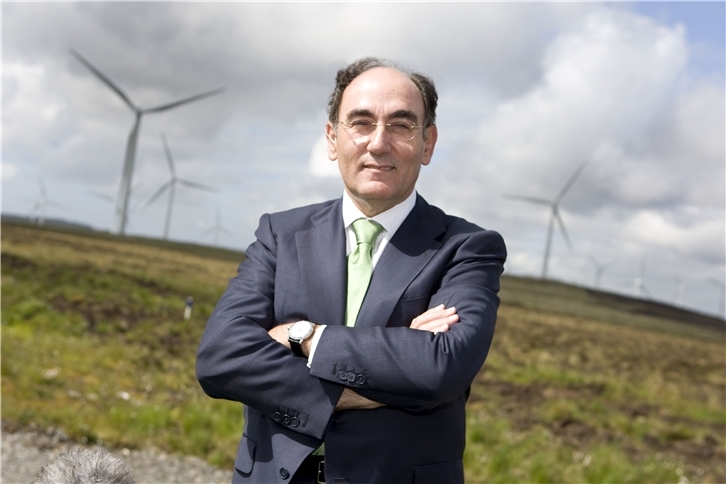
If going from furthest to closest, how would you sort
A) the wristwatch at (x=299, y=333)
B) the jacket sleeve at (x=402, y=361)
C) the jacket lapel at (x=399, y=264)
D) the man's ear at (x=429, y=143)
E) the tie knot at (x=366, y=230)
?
Answer: 1. the man's ear at (x=429, y=143)
2. the tie knot at (x=366, y=230)
3. the jacket lapel at (x=399, y=264)
4. the wristwatch at (x=299, y=333)
5. the jacket sleeve at (x=402, y=361)

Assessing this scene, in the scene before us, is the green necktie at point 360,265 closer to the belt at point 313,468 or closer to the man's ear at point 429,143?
the man's ear at point 429,143

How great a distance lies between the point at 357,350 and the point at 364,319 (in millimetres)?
259

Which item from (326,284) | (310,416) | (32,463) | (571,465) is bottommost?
(32,463)

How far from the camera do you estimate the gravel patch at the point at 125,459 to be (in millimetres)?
8477

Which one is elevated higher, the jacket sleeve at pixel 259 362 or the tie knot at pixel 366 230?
the tie knot at pixel 366 230

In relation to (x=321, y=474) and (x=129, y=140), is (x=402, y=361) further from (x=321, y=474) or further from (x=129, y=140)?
(x=129, y=140)

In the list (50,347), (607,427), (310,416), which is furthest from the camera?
(607,427)

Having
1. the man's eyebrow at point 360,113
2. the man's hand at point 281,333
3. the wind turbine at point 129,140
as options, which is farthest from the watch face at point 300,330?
the wind turbine at point 129,140

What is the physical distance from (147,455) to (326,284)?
707 centimetres

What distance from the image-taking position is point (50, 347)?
16.0m

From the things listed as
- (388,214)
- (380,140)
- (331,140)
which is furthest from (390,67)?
(388,214)

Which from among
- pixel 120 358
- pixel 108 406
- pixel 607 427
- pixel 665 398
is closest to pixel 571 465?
pixel 607 427

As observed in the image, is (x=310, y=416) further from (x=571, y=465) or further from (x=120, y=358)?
(x=120, y=358)

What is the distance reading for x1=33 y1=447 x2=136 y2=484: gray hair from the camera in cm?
209
